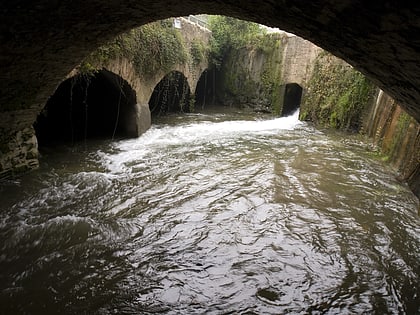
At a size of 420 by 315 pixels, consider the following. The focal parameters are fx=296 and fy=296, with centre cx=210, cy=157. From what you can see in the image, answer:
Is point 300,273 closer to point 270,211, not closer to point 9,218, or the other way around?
point 270,211

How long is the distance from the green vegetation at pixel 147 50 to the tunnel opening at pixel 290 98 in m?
5.29

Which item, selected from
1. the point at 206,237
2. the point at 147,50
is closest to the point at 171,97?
the point at 147,50

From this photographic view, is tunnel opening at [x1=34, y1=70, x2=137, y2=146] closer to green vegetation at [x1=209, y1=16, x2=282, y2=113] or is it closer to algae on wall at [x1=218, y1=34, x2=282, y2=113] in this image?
green vegetation at [x1=209, y1=16, x2=282, y2=113]

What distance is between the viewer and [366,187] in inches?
201

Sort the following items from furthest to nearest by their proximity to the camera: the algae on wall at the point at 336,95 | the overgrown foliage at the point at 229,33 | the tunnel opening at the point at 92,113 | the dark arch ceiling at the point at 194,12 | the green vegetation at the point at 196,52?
the overgrown foliage at the point at 229,33 → the green vegetation at the point at 196,52 → the algae on wall at the point at 336,95 → the tunnel opening at the point at 92,113 → the dark arch ceiling at the point at 194,12

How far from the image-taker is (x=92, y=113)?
883 cm

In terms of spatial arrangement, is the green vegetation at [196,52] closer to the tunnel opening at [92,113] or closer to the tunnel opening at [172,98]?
the tunnel opening at [172,98]

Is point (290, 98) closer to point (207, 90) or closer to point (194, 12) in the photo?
point (207, 90)

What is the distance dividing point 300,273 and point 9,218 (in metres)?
3.48

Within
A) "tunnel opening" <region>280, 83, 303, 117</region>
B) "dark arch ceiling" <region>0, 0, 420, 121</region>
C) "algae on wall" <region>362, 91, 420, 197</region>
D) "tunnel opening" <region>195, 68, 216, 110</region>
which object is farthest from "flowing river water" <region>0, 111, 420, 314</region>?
"tunnel opening" <region>195, 68, 216, 110</region>

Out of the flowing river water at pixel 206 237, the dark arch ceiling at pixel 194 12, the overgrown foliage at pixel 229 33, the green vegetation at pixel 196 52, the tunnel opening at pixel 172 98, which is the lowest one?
the flowing river water at pixel 206 237

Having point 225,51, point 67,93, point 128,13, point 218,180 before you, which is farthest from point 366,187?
point 225,51

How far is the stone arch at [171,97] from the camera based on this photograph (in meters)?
11.9

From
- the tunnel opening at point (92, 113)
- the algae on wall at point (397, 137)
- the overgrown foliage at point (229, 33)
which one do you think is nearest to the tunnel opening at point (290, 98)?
the overgrown foliage at point (229, 33)
